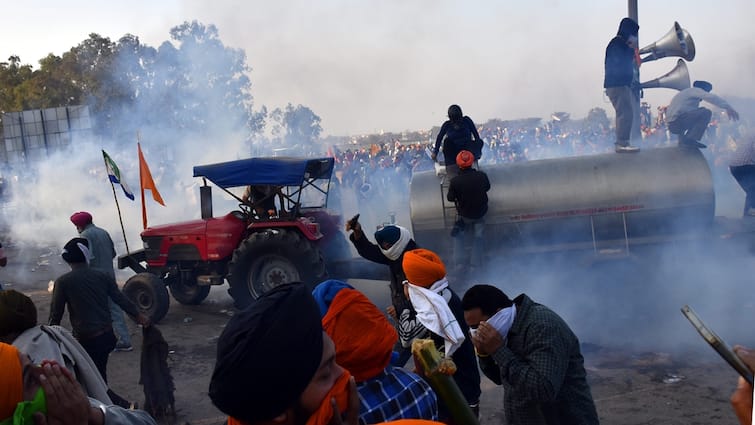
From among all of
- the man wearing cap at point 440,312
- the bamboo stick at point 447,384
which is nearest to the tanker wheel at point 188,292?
the man wearing cap at point 440,312

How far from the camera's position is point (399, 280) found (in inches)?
201

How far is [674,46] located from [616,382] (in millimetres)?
6020

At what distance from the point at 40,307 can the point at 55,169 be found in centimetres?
1589

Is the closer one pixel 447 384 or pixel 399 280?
pixel 447 384

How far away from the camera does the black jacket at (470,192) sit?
899 cm

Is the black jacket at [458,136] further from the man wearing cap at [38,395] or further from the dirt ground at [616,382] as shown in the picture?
the man wearing cap at [38,395]

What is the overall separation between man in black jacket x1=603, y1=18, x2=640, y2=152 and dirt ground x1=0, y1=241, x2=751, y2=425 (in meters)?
2.86

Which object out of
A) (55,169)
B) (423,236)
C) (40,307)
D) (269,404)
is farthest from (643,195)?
(55,169)

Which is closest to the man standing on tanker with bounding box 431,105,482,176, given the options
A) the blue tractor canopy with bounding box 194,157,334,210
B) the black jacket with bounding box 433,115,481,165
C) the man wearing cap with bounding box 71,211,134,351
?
Answer: the black jacket with bounding box 433,115,481,165

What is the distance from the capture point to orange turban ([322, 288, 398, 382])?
7.59ft

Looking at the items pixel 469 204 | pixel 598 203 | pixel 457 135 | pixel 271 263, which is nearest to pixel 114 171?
pixel 271 263

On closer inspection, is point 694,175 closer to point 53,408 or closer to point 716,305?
point 716,305

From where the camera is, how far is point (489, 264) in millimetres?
9508

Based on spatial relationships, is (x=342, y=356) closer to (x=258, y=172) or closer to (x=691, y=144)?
(x=258, y=172)
